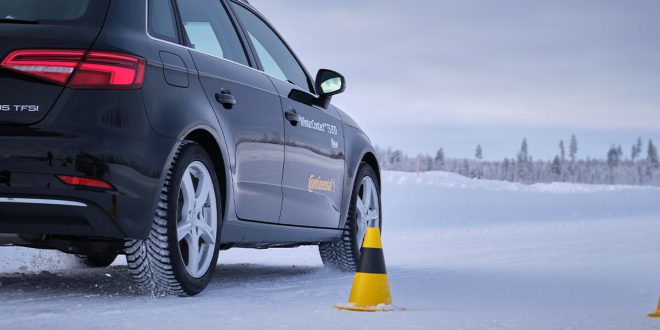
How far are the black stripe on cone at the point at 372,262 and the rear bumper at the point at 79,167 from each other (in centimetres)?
108

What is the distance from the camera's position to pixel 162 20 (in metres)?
4.95

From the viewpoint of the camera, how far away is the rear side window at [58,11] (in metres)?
4.50

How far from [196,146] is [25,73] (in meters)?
0.94

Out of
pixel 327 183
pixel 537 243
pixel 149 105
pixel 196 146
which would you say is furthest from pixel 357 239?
pixel 537 243

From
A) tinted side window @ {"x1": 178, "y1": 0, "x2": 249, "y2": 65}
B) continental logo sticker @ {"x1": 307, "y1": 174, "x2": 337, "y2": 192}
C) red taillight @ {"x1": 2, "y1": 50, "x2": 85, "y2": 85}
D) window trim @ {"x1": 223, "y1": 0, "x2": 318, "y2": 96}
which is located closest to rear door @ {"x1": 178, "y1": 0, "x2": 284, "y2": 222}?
tinted side window @ {"x1": 178, "y1": 0, "x2": 249, "y2": 65}

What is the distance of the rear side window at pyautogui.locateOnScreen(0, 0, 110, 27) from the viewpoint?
4.50 m

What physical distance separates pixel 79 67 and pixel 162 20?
71 centimetres

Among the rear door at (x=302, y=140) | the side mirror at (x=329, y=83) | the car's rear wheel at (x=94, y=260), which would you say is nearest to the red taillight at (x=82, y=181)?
the rear door at (x=302, y=140)

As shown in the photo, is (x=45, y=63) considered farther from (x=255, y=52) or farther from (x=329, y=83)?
(x=329, y=83)

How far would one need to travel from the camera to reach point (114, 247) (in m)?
4.75

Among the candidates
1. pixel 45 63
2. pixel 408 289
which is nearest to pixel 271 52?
pixel 408 289

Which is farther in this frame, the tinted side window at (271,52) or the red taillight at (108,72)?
the tinted side window at (271,52)

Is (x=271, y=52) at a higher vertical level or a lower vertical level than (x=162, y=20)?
higher

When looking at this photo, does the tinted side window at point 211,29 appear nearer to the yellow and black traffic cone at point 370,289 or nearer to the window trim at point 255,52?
the window trim at point 255,52
